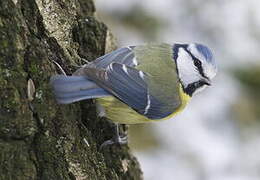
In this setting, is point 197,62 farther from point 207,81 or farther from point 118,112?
point 118,112

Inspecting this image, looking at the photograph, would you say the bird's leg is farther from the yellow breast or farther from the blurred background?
the blurred background

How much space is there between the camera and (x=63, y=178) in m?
1.62

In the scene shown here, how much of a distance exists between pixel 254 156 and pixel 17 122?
10.3ft

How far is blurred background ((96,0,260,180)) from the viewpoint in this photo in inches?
166

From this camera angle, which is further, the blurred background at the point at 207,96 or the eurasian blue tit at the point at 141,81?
the blurred background at the point at 207,96

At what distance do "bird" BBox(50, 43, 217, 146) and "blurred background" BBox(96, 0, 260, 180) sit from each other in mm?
2048

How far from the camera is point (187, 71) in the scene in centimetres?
212

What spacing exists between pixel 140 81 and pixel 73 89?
34cm

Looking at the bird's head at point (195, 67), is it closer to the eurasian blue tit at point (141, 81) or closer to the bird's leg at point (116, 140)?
the eurasian blue tit at point (141, 81)

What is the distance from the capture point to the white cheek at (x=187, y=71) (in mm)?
2111

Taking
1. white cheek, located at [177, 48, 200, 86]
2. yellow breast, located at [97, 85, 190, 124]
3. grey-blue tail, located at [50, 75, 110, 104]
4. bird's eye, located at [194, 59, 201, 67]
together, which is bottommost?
yellow breast, located at [97, 85, 190, 124]

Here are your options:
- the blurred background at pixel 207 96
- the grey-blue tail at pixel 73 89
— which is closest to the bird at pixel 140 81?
the grey-blue tail at pixel 73 89

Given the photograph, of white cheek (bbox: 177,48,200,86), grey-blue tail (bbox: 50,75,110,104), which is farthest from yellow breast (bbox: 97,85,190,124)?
white cheek (bbox: 177,48,200,86)

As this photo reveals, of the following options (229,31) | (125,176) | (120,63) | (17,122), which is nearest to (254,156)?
(229,31)
